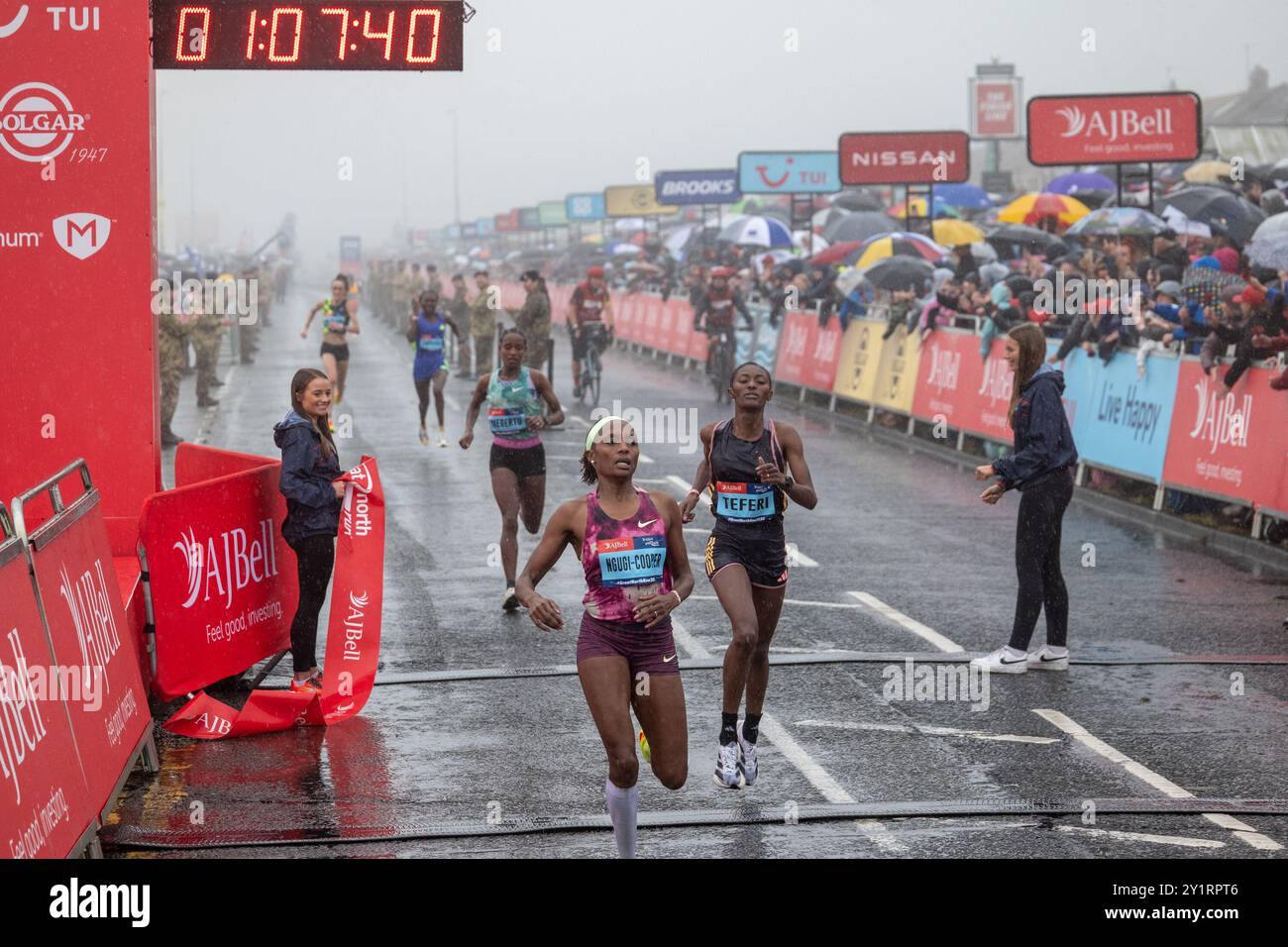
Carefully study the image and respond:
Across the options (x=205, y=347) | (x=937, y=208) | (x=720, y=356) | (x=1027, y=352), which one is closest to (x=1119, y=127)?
(x=720, y=356)

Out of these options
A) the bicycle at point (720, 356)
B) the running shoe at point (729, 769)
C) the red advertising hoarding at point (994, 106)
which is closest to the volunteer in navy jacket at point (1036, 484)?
the running shoe at point (729, 769)

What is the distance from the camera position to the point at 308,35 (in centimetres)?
1115

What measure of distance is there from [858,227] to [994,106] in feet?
243

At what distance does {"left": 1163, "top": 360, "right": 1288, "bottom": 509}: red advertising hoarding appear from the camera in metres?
15.3

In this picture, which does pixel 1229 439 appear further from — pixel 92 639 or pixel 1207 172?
pixel 1207 172

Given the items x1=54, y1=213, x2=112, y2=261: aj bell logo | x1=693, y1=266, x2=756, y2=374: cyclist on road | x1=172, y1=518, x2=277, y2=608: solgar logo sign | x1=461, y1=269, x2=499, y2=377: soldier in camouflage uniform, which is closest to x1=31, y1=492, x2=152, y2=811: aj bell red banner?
x1=172, y1=518, x2=277, y2=608: solgar logo sign

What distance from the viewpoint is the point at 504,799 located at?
824 cm

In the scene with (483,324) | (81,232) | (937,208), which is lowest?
(483,324)

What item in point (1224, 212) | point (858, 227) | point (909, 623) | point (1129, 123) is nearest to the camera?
point (909, 623)

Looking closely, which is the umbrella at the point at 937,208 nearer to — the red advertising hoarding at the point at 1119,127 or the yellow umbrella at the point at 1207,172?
the yellow umbrella at the point at 1207,172

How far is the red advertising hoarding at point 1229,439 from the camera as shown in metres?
15.3

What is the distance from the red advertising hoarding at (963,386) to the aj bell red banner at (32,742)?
15.2 m
